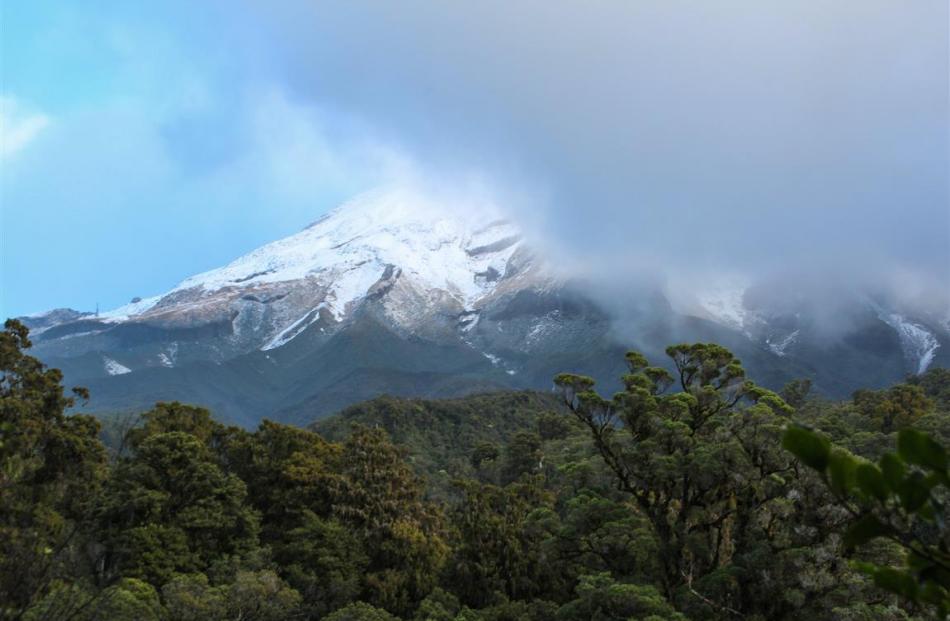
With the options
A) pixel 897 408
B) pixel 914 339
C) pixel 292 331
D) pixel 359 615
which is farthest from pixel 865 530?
pixel 292 331

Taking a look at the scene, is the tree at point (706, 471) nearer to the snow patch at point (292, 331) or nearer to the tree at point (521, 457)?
the tree at point (521, 457)

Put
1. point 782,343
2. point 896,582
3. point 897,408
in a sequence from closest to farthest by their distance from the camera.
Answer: point 896,582 < point 897,408 < point 782,343

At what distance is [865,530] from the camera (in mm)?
1619

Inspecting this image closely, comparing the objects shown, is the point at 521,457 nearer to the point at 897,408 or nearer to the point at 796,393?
the point at 897,408

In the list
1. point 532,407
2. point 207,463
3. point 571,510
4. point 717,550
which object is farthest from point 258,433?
point 532,407

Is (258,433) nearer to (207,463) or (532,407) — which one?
(207,463)

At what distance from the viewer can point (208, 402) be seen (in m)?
150

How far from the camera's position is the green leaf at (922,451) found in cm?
155

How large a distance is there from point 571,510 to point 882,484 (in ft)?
51.6

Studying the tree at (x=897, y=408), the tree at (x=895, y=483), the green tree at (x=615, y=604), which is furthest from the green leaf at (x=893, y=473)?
the tree at (x=897, y=408)

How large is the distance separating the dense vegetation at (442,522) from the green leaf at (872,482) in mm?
5111

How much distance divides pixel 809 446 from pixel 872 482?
20 centimetres

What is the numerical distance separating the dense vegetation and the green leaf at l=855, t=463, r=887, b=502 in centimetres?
511

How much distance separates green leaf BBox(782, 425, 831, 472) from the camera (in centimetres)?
157
